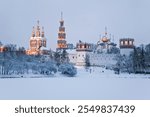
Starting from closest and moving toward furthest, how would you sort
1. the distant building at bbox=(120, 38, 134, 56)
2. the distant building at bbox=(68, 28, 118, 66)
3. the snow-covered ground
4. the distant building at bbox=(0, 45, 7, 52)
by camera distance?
the snow-covered ground
the distant building at bbox=(0, 45, 7, 52)
the distant building at bbox=(68, 28, 118, 66)
the distant building at bbox=(120, 38, 134, 56)

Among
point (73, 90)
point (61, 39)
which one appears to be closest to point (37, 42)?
point (61, 39)

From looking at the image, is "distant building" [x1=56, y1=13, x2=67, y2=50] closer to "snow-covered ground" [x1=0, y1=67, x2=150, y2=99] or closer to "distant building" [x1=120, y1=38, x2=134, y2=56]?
"distant building" [x1=120, y1=38, x2=134, y2=56]

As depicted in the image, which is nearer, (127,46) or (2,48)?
(2,48)

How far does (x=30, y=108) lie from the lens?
7793mm

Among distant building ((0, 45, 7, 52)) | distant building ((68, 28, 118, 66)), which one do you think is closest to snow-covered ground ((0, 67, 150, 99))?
distant building ((0, 45, 7, 52))

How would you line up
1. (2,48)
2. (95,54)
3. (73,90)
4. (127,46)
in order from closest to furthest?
(73,90), (2,48), (95,54), (127,46)

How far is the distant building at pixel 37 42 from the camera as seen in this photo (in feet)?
152

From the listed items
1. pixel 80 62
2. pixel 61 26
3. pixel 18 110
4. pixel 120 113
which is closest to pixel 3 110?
pixel 18 110

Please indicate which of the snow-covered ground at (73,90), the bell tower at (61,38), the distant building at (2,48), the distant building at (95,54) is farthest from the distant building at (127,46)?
the snow-covered ground at (73,90)

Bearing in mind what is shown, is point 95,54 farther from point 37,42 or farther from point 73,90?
point 73,90

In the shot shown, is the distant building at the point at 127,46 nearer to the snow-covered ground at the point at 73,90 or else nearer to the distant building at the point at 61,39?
the distant building at the point at 61,39

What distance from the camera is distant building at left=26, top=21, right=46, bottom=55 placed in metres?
46.2

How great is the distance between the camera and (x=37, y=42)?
4791cm

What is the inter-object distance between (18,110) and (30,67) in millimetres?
20486
